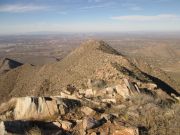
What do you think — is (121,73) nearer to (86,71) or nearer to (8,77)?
(86,71)

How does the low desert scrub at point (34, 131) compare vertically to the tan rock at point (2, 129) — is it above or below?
below

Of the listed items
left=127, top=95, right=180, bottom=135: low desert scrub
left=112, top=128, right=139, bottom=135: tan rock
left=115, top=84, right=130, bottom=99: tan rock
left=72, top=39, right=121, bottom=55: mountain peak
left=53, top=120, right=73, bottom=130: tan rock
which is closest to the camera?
left=112, top=128, right=139, bottom=135: tan rock

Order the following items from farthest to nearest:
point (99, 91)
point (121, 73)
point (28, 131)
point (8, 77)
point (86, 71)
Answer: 1. point (8, 77)
2. point (86, 71)
3. point (121, 73)
4. point (99, 91)
5. point (28, 131)

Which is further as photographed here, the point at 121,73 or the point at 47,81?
the point at 47,81

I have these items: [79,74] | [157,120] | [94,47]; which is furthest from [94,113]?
[94,47]

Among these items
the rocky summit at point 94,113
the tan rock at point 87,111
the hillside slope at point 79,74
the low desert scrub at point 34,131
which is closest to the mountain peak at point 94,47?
the hillside slope at point 79,74

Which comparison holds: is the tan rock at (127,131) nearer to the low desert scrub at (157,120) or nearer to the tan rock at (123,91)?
the low desert scrub at (157,120)

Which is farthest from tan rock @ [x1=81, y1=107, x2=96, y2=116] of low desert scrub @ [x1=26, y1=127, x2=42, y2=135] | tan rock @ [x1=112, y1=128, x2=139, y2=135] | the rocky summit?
low desert scrub @ [x1=26, y1=127, x2=42, y2=135]

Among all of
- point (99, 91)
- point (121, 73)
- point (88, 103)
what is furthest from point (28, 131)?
point (121, 73)

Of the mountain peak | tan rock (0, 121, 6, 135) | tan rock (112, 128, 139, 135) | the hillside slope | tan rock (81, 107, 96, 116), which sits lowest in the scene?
the hillside slope

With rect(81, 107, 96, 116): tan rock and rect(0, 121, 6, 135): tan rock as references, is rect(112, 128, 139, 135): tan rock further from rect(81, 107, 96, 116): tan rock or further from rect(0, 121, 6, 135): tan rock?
rect(0, 121, 6, 135): tan rock

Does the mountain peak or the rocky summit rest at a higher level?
the mountain peak
